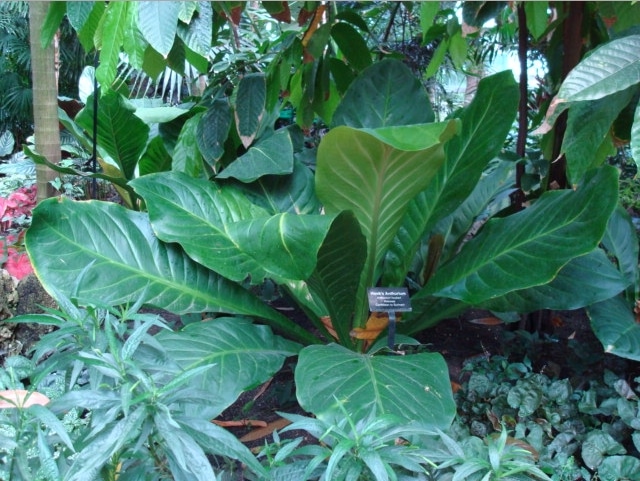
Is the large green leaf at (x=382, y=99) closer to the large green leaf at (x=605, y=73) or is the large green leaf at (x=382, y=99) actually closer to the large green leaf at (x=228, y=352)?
the large green leaf at (x=228, y=352)

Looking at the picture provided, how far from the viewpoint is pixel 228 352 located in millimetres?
1348

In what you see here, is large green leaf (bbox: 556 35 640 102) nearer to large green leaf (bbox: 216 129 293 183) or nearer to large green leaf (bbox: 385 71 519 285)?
large green leaf (bbox: 385 71 519 285)

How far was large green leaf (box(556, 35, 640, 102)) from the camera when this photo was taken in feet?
2.71

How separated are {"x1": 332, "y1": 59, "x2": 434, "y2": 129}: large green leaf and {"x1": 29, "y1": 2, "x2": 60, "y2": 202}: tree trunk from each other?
1.57 metres

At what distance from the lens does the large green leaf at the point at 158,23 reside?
2.63ft

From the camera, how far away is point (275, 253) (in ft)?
4.02

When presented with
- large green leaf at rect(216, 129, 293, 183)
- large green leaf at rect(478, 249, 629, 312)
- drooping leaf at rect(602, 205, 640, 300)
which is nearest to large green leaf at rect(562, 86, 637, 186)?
large green leaf at rect(478, 249, 629, 312)

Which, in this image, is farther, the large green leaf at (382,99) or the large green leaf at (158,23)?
the large green leaf at (382,99)

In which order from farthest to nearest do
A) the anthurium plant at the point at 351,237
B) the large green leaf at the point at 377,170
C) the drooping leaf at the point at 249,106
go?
the drooping leaf at the point at 249,106, the anthurium plant at the point at 351,237, the large green leaf at the point at 377,170

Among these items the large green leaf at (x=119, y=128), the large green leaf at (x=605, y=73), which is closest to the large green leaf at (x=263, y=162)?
the large green leaf at (x=119, y=128)

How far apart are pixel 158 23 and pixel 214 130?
883 millimetres

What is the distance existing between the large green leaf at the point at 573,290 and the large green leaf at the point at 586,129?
0.44 metres

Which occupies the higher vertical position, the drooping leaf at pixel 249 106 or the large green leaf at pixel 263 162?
the drooping leaf at pixel 249 106

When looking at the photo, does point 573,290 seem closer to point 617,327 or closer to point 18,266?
point 617,327
